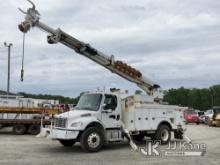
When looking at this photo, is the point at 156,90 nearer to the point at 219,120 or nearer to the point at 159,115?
the point at 159,115

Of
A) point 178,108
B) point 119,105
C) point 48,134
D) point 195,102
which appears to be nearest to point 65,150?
point 48,134

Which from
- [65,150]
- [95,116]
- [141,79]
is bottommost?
[65,150]

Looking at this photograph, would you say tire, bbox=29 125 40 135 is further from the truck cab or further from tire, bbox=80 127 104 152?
tire, bbox=80 127 104 152

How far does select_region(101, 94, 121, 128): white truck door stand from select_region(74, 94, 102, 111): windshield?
0.95ft

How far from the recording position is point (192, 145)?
19828 millimetres

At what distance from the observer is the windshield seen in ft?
60.0

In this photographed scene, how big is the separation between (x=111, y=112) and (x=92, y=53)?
3.42m

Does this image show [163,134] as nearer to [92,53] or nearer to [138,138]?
[138,138]

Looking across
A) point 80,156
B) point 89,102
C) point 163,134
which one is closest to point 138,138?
point 163,134

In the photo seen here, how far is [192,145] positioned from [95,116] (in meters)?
4.77

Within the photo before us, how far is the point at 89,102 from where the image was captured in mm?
18578

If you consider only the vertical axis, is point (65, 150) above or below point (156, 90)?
below

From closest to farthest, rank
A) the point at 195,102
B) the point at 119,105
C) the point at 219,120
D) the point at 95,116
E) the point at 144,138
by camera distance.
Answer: the point at 95,116 < the point at 119,105 < the point at 144,138 < the point at 219,120 < the point at 195,102

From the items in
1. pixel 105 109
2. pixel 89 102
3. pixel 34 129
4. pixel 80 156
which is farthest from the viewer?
pixel 34 129
